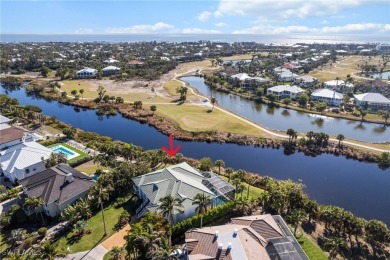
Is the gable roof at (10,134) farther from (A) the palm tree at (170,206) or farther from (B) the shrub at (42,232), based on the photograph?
(A) the palm tree at (170,206)

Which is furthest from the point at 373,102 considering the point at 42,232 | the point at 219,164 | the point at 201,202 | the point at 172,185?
the point at 42,232

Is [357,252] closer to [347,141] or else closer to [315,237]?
[315,237]

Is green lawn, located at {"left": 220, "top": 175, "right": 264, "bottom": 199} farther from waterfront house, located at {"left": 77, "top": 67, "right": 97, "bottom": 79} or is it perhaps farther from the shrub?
waterfront house, located at {"left": 77, "top": 67, "right": 97, "bottom": 79}

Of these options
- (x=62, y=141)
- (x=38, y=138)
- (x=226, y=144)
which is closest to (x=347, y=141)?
(x=226, y=144)

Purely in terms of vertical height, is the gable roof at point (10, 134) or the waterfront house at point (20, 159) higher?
the gable roof at point (10, 134)

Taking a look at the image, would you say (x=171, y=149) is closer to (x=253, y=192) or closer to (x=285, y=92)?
(x=253, y=192)

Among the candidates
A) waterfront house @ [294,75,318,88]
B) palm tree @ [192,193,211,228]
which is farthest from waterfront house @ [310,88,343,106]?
palm tree @ [192,193,211,228]

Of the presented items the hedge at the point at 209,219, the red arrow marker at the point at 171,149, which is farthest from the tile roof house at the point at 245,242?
the red arrow marker at the point at 171,149
